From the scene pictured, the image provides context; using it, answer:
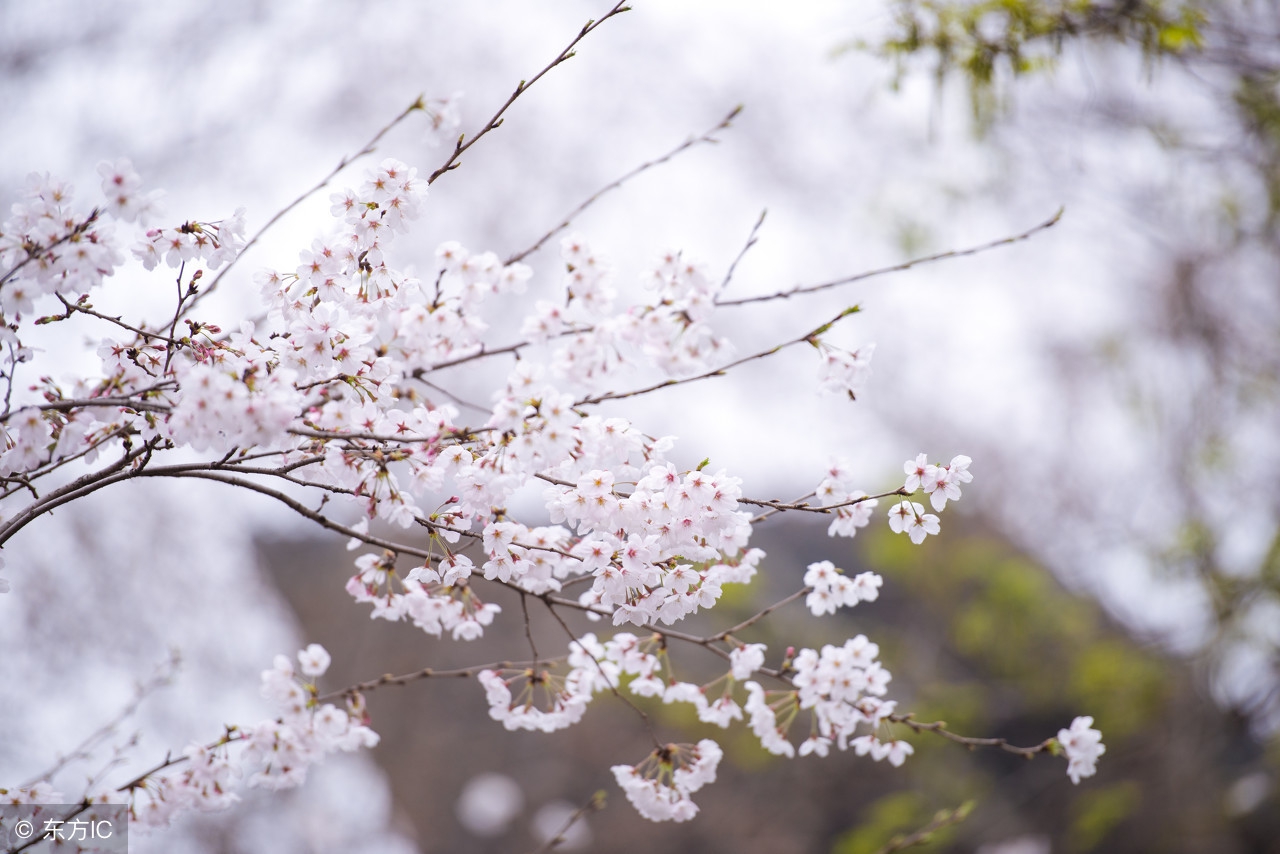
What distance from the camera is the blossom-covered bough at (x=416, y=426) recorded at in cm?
120

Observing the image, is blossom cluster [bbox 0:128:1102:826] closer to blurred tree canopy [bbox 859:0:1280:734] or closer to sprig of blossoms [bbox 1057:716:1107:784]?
sprig of blossoms [bbox 1057:716:1107:784]

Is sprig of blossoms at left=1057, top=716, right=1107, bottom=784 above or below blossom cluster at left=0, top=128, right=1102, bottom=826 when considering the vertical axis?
below

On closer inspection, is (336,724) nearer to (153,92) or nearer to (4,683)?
(4,683)

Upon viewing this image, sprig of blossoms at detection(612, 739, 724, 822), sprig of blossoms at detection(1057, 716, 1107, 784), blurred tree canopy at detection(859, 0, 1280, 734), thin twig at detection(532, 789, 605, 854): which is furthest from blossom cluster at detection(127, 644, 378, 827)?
blurred tree canopy at detection(859, 0, 1280, 734)

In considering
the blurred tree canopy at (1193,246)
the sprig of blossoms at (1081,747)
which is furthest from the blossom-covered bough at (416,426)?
the blurred tree canopy at (1193,246)

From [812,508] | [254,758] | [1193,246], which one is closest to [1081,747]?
[812,508]

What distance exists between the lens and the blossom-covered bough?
3.94 feet

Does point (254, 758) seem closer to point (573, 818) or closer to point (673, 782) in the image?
point (573, 818)

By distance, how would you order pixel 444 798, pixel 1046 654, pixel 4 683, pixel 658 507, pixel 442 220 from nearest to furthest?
pixel 658 507 → pixel 4 683 → pixel 1046 654 → pixel 444 798 → pixel 442 220

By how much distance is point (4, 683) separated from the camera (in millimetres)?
4012

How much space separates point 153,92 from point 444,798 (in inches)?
192

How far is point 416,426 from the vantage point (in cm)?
143

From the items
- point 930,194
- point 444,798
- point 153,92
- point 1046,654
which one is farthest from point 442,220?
point 1046,654

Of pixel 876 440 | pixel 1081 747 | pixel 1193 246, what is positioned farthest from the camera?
pixel 876 440
